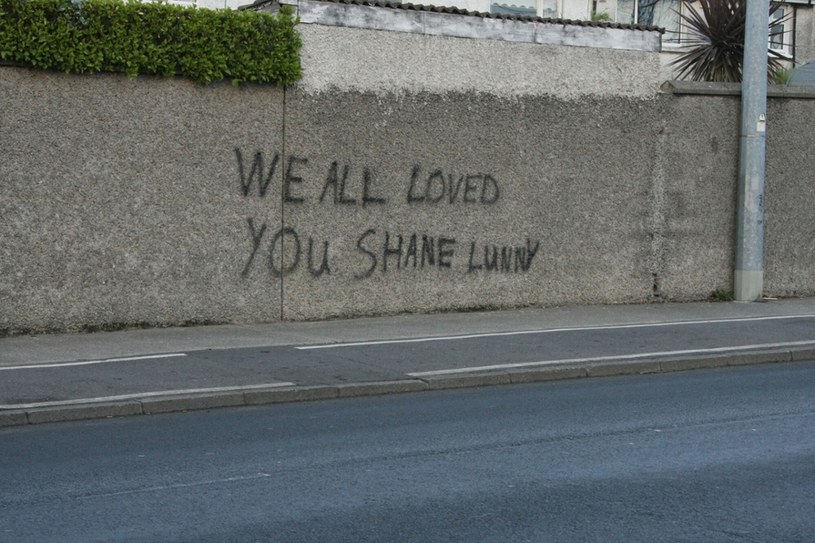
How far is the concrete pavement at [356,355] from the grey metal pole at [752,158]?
4.59 ft

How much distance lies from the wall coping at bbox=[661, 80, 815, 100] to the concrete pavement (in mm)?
3362

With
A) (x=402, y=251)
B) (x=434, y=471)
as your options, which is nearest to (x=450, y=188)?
(x=402, y=251)

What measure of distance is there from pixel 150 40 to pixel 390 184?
3.58 m

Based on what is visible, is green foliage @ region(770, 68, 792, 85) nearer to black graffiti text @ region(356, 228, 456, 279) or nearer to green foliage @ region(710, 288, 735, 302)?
green foliage @ region(710, 288, 735, 302)

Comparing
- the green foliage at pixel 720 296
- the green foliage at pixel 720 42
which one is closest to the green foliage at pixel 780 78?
the green foliage at pixel 720 42

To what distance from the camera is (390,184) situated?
50.6 ft

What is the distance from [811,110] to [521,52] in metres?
5.19

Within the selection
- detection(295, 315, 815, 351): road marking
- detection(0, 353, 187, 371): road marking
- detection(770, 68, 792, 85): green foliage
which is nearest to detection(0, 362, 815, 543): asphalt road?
detection(0, 353, 187, 371): road marking

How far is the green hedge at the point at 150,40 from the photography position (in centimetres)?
1292

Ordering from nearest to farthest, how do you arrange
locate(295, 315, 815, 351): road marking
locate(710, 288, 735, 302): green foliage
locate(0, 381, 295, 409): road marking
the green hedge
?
locate(0, 381, 295, 409): road marking, the green hedge, locate(295, 315, 815, 351): road marking, locate(710, 288, 735, 302): green foliage

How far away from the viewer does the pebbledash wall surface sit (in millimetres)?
13484

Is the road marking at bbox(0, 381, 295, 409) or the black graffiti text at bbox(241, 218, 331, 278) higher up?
the black graffiti text at bbox(241, 218, 331, 278)

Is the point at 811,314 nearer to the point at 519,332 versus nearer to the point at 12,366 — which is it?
the point at 519,332

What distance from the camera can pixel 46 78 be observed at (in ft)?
43.4
